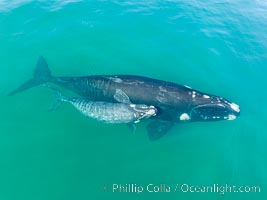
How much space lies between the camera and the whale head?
63.7ft

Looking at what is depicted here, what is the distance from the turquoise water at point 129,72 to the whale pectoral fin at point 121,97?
155 cm

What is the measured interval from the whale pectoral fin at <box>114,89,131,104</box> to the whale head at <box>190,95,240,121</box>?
13.0 feet

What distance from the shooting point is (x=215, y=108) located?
63.8ft

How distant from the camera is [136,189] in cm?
1694

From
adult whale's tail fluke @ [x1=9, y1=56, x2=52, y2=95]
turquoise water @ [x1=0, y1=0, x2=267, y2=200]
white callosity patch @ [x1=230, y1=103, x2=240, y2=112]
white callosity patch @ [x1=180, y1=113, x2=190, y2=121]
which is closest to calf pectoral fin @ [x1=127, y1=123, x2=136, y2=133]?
turquoise water @ [x1=0, y1=0, x2=267, y2=200]

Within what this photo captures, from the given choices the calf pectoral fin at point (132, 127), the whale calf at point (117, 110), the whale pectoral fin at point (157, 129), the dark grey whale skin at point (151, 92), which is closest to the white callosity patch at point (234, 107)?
the dark grey whale skin at point (151, 92)

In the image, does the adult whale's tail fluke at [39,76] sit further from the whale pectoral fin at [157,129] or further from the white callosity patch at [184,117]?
the white callosity patch at [184,117]

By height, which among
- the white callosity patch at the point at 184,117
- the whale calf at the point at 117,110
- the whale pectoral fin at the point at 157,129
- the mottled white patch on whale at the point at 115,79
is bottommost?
the whale pectoral fin at the point at 157,129

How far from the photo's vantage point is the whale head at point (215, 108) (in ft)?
63.7

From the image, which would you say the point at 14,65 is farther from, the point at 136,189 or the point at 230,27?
the point at 230,27

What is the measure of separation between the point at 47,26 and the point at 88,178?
45.4 feet

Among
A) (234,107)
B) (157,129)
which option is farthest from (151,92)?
(234,107)

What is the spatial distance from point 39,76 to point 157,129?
8.61 metres

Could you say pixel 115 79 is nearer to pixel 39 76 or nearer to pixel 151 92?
pixel 151 92
